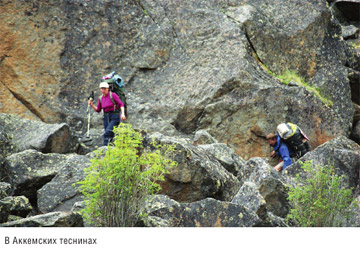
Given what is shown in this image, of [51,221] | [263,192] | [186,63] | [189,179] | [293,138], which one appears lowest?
[293,138]

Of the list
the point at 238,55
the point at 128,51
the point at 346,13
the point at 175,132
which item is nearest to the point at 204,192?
the point at 175,132

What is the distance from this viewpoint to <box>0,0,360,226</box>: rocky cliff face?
20.0 meters

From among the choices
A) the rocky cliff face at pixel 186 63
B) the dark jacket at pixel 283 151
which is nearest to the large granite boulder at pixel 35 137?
the rocky cliff face at pixel 186 63

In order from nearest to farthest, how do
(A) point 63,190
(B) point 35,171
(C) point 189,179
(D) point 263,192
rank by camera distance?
(D) point 263,192 → (C) point 189,179 → (A) point 63,190 → (B) point 35,171

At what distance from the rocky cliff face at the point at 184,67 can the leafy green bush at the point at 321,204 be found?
276 inches

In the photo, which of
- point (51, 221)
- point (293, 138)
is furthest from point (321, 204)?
point (293, 138)

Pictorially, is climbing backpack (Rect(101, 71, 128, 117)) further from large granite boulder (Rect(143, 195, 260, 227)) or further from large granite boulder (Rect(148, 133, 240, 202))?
large granite boulder (Rect(143, 195, 260, 227))

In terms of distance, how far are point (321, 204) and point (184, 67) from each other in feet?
37.8

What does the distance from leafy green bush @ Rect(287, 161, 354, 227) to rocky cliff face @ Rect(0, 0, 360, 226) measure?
7.01 m

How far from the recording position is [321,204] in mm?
10688

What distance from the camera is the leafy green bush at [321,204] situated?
1068cm

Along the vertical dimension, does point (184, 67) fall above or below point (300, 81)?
above

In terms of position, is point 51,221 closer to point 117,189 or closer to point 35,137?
point 117,189

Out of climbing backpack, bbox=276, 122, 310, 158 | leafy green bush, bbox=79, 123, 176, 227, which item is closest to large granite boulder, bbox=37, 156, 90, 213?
leafy green bush, bbox=79, 123, 176, 227
